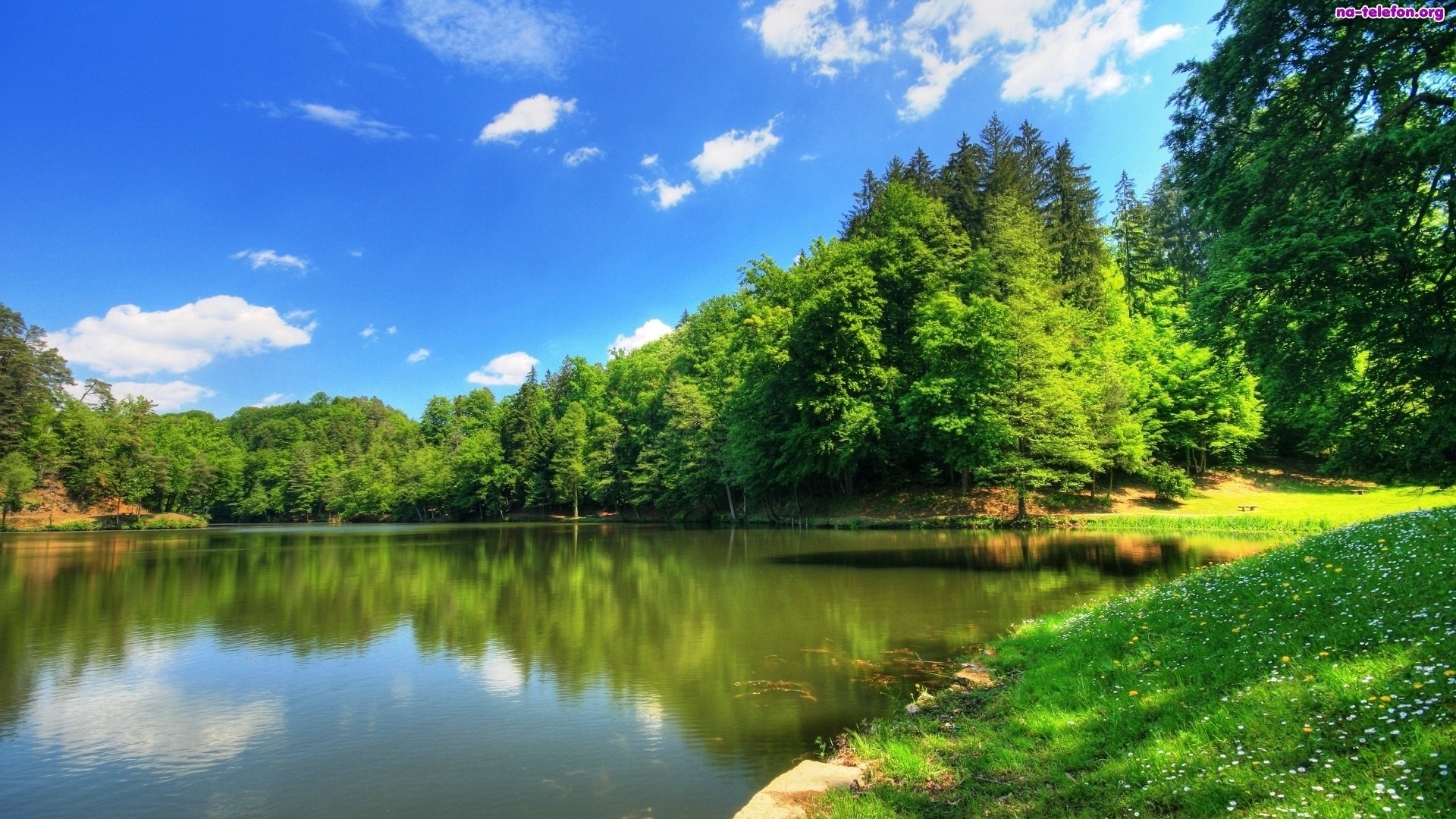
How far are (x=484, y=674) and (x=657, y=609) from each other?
19.5 feet

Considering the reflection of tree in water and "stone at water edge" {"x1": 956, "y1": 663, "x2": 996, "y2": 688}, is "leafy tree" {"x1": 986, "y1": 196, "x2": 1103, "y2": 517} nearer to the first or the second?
the reflection of tree in water

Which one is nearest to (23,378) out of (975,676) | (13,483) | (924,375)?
(13,483)

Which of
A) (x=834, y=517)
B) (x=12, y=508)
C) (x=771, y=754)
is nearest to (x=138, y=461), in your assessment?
(x=12, y=508)

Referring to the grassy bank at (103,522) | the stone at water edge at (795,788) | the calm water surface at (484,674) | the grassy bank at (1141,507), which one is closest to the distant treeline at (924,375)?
the grassy bank at (1141,507)

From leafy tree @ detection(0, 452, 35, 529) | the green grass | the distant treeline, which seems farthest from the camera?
leafy tree @ detection(0, 452, 35, 529)

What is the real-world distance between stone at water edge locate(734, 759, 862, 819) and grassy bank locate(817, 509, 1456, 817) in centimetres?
28

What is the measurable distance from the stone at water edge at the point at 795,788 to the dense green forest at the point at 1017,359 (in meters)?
9.77

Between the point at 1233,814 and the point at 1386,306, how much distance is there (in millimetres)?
10200

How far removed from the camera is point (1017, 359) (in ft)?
119

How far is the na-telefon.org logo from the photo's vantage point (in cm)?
1045

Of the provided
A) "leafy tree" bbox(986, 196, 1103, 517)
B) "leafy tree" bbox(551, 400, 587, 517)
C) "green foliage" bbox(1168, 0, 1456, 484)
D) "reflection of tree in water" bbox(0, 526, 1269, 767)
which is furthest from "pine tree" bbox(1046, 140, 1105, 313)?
"leafy tree" bbox(551, 400, 587, 517)

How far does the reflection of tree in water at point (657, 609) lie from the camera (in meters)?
10.5

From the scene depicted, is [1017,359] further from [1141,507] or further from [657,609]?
[657,609]

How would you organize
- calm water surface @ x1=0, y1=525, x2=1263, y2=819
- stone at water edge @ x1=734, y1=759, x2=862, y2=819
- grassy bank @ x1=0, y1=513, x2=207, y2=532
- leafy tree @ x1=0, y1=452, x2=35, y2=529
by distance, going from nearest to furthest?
stone at water edge @ x1=734, y1=759, x2=862, y2=819 < calm water surface @ x1=0, y1=525, x2=1263, y2=819 < leafy tree @ x1=0, y1=452, x2=35, y2=529 < grassy bank @ x1=0, y1=513, x2=207, y2=532
